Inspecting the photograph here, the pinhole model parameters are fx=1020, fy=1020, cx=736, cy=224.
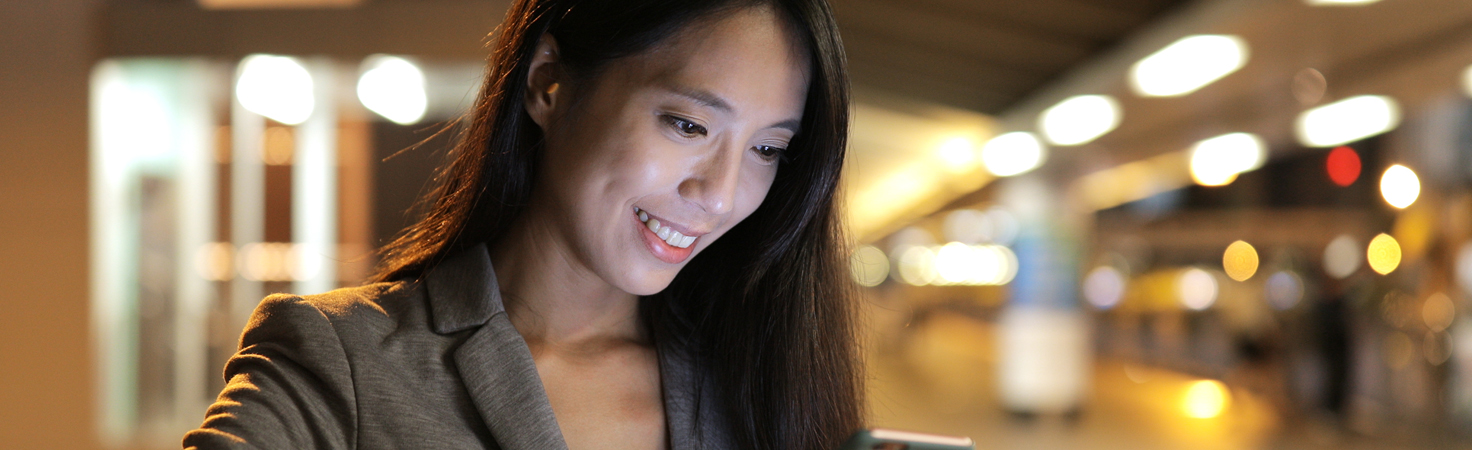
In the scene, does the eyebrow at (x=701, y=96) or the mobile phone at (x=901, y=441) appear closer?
the mobile phone at (x=901, y=441)

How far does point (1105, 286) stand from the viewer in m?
26.3

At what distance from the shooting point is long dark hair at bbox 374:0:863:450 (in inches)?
53.4

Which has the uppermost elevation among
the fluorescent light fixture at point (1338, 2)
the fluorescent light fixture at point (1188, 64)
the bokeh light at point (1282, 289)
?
the fluorescent light fixture at point (1338, 2)

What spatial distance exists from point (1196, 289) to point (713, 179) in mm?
19609

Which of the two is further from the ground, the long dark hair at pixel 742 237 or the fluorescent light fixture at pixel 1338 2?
the fluorescent light fixture at pixel 1338 2

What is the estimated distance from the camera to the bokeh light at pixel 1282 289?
11.7 meters

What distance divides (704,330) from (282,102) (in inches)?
223

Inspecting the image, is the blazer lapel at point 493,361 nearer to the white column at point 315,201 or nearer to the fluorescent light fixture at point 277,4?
the fluorescent light fixture at point 277,4

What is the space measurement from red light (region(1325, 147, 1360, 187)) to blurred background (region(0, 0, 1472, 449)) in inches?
2.0

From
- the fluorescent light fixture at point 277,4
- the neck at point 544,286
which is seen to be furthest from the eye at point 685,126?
the fluorescent light fixture at point 277,4

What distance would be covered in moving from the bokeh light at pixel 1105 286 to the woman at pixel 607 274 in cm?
2414

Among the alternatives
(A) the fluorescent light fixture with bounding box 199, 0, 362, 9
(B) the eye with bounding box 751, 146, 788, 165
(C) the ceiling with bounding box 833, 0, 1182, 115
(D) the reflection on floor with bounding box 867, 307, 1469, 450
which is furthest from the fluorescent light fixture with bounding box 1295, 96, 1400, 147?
(B) the eye with bounding box 751, 146, 788, 165

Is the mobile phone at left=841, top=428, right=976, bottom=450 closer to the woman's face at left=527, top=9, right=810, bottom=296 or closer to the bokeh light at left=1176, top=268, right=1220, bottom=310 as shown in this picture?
the woman's face at left=527, top=9, right=810, bottom=296

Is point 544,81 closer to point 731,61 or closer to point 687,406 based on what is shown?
point 731,61
